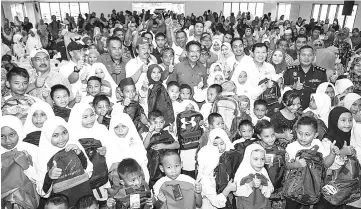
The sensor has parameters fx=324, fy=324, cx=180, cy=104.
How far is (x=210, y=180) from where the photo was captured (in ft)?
9.09

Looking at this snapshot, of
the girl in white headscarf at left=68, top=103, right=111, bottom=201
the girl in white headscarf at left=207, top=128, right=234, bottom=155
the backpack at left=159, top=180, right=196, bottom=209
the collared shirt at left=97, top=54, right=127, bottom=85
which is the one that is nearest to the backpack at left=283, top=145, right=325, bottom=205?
the girl in white headscarf at left=207, top=128, right=234, bottom=155

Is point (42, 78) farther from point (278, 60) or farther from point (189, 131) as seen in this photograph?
point (278, 60)

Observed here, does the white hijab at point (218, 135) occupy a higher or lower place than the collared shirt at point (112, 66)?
lower

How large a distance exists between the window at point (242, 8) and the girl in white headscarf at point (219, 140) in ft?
57.3

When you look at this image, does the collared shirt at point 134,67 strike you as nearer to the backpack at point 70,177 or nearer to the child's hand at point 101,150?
the child's hand at point 101,150

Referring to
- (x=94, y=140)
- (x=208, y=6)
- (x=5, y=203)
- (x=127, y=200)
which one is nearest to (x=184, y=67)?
(x=94, y=140)

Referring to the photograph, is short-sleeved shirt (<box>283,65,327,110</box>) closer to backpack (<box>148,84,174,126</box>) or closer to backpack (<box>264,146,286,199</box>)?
backpack (<box>264,146,286,199</box>)

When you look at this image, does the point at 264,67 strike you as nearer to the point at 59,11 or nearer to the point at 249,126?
the point at 249,126

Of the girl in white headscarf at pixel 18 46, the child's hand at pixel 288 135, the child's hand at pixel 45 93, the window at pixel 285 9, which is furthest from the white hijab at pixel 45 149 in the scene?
the window at pixel 285 9

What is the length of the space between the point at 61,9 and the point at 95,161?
18.6 m

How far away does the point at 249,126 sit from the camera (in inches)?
126

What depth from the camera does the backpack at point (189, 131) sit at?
11.9 feet

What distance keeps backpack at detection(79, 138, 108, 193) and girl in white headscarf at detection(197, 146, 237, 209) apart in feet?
2.96

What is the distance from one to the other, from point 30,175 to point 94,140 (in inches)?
24.2
